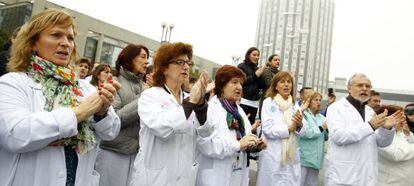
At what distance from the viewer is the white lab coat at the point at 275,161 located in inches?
169

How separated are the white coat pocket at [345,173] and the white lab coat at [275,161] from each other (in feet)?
1.69

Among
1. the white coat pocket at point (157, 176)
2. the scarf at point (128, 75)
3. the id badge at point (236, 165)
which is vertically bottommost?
the white coat pocket at point (157, 176)

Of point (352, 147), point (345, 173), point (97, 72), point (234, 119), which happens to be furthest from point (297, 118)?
point (97, 72)

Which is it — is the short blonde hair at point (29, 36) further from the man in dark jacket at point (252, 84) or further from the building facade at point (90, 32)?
the building facade at point (90, 32)

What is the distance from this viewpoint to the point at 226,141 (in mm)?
3281

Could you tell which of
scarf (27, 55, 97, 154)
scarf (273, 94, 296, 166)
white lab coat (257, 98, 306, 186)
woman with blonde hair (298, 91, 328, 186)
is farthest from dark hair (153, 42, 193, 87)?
woman with blonde hair (298, 91, 328, 186)

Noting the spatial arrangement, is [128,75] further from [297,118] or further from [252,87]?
[252,87]

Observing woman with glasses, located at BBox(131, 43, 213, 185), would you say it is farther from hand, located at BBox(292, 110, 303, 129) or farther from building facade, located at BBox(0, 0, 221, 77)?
building facade, located at BBox(0, 0, 221, 77)

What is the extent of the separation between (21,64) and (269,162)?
3287mm

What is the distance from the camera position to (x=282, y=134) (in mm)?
4320

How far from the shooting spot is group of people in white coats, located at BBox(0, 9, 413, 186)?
184cm

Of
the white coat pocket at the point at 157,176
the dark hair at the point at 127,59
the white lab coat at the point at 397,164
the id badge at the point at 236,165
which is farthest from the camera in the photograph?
the white lab coat at the point at 397,164

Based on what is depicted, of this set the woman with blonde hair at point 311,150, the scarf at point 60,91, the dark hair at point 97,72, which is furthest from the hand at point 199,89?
the woman with blonde hair at point 311,150

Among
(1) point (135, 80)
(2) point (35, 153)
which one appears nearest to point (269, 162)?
(1) point (135, 80)
